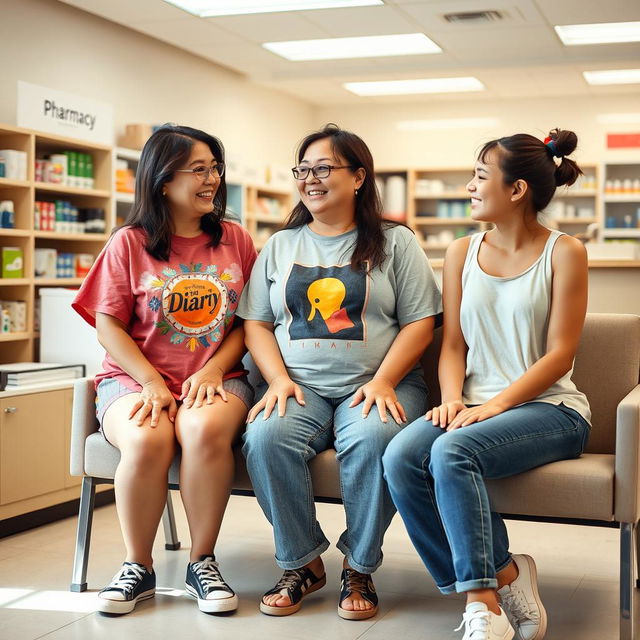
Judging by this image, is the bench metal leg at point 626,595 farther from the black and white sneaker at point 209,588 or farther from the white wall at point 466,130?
the white wall at point 466,130

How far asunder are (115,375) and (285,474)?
25.1 inches

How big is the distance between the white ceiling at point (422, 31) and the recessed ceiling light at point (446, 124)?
45 cm

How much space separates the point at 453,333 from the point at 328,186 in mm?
548

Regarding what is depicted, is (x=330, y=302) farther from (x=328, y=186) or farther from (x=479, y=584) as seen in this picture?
(x=479, y=584)

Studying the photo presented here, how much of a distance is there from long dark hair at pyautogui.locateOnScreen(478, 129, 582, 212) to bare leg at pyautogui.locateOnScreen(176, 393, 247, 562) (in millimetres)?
986

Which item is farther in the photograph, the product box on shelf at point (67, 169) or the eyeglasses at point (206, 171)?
the product box on shelf at point (67, 169)

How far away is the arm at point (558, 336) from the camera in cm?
224

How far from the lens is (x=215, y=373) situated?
102 inches

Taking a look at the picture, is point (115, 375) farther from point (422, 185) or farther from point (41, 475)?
point (422, 185)

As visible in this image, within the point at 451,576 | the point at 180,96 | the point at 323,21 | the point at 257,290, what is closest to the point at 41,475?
the point at 257,290

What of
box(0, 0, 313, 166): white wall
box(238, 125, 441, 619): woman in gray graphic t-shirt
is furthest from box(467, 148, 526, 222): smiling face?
box(0, 0, 313, 166): white wall

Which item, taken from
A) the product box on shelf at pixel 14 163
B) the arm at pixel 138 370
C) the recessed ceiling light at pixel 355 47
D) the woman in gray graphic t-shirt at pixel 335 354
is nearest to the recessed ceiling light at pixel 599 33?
the recessed ceiling light at pixel 355 47

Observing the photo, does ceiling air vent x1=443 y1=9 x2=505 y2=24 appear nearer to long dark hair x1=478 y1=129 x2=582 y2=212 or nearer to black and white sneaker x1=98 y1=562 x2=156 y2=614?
long dark hair x1=478 y1=129 x2=582 y2=212

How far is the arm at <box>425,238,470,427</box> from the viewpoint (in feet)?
7.84
